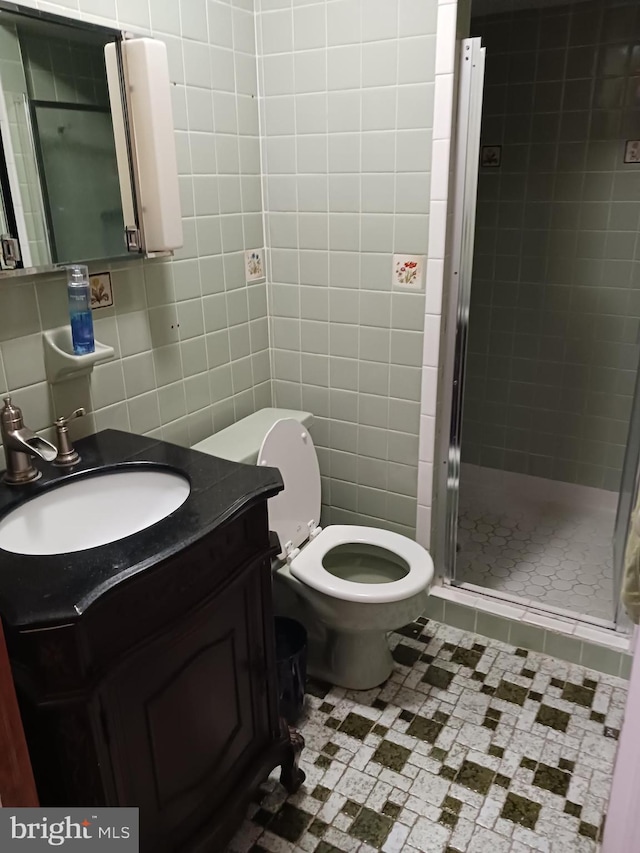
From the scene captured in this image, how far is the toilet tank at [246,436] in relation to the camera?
183 cm

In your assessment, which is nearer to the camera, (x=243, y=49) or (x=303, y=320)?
(x=243, y=49)

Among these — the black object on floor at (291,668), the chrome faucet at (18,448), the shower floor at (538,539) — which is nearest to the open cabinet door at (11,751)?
the chrome faucet at (18,448)

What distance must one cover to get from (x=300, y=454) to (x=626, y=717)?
3.69 feet

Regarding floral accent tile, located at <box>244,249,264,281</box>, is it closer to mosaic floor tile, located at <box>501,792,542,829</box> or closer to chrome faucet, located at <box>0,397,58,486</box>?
chrome faucet, located at <box>0,397,58,486</box>

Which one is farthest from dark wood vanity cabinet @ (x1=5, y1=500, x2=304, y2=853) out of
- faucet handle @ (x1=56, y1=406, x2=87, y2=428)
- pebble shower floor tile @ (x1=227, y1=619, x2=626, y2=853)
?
faucet handle @ (x1=56, y1=406, x2=87, y2=428)

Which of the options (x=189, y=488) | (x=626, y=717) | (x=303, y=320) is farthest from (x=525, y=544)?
(x=189, y=488)

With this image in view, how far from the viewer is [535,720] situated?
1.80m

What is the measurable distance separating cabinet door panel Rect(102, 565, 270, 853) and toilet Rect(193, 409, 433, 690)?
1.29 ft

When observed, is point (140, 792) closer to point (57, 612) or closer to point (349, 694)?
point (57, 612)

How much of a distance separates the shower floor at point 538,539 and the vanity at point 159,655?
1.18 m

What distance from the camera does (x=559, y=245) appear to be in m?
2.77

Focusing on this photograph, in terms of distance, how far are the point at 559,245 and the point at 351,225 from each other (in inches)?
48.8

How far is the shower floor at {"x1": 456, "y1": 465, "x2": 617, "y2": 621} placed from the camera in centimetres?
235

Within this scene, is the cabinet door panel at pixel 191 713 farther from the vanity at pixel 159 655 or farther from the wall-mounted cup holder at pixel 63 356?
the wall-mounted cup holder at pixel 63 356
